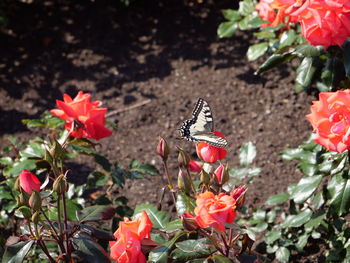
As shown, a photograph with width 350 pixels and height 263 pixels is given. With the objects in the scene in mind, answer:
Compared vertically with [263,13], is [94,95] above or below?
below

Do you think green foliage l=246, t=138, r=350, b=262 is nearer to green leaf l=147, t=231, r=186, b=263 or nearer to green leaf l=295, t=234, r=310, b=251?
green leaf l=295, t=234, r=310, b=251

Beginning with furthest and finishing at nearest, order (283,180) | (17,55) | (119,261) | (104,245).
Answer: (17,55)
(283,180)
(104,245)
(119,261)

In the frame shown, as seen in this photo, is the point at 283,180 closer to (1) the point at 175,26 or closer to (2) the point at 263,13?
(2) the point at 263,13

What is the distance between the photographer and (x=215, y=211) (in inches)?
51.1

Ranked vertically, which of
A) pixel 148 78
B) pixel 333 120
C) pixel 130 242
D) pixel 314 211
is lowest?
pixel 148 78

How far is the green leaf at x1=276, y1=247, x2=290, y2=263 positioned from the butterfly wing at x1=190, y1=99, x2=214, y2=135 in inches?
35.5

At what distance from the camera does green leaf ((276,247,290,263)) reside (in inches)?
89.1

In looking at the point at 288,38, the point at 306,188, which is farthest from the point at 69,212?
the point at 288,38

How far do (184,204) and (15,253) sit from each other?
0.49 m

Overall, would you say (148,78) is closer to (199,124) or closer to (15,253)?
(199,124)

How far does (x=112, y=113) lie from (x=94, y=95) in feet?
0.81

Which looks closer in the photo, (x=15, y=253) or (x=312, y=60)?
(x=15, y=253)

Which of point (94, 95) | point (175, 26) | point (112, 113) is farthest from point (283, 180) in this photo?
point (175, 26)

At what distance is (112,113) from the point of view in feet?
11.4
